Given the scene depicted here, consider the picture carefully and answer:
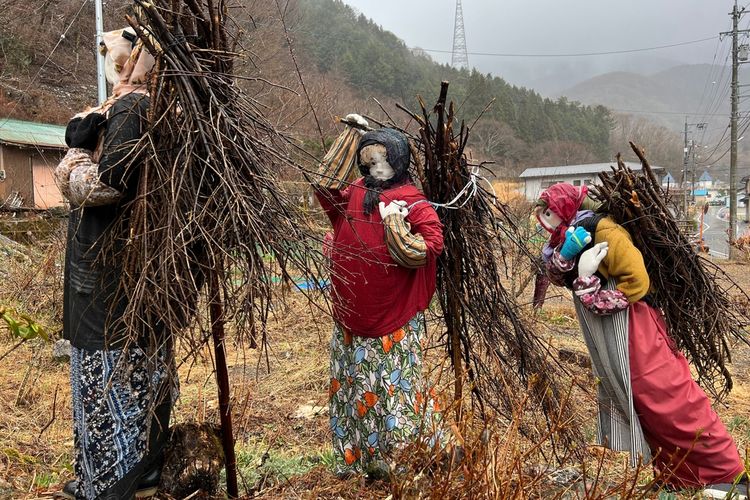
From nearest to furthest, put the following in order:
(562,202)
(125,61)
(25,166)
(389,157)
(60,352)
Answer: (125,61) → (389,157) → (562,202) → (60,352) → (25,166)

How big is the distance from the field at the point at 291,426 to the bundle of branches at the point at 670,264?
23.1 inches

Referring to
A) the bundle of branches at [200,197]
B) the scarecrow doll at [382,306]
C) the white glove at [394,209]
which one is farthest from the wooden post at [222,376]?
the white glove at [394,209]

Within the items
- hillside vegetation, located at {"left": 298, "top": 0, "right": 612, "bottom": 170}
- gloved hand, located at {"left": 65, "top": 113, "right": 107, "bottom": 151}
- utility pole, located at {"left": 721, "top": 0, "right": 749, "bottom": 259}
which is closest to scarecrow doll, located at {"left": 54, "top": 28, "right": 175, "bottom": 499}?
gloved hand, located at {"left": 65, "top": 113, "right": 107, "bottom": 151}

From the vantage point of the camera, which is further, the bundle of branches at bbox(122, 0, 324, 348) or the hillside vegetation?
the hillside vegetation

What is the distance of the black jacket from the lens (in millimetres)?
1759

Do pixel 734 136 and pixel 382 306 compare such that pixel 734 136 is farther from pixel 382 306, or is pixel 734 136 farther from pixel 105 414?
pixel 105 414

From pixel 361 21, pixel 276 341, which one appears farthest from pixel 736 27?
pixel 361 21

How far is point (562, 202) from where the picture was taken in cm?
287

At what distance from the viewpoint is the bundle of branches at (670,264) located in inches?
110

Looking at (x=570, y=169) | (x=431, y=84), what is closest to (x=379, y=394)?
(x=431, y=84)

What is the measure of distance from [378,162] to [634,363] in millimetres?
1574

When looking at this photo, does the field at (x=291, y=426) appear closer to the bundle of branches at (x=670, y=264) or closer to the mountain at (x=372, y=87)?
the bundle of branches at (x=670, y=264)

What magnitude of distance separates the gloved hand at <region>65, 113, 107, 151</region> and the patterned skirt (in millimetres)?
704

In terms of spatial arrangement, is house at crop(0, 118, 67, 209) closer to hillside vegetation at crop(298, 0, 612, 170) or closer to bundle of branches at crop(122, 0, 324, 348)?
hillside vegetation at crop(298, 0, 612, 170)
